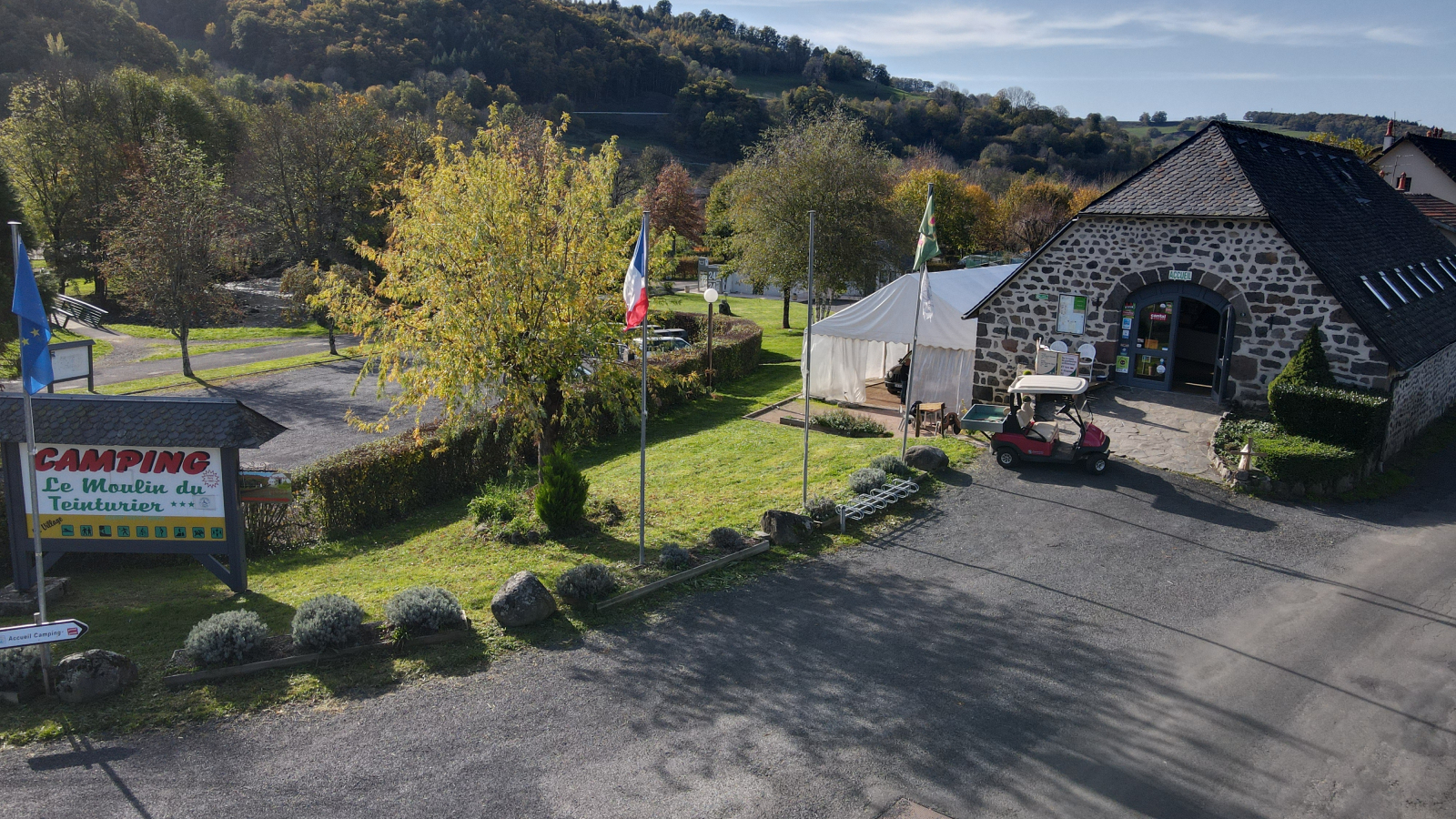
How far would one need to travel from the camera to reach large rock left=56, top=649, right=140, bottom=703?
8.02 m

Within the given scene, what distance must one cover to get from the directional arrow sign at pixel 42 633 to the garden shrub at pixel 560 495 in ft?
19.7

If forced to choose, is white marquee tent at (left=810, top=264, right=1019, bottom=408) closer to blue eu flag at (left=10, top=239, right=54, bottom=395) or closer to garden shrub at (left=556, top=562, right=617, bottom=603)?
garden shrub at (left=556, top=562, right=617, bottom=603)

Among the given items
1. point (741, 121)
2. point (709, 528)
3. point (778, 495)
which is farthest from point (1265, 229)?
point (741, 121)

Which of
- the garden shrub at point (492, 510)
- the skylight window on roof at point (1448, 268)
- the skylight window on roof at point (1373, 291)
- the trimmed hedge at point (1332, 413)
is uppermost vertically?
the skylight window on roof at point (1448, 268)

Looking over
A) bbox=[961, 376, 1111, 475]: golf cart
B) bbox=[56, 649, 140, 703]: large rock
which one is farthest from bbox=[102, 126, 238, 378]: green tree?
bbox=[961, 376, 1111, 475]: golf cart

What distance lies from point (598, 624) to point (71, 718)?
4897 millimetres

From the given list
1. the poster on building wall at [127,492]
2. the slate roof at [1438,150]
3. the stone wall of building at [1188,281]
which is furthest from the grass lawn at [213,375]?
the slate roof at [1438,150]

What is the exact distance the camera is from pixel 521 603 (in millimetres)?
9547

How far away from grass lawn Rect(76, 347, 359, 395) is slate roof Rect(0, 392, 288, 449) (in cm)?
1338

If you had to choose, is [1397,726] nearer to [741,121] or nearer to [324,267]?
[324,267]

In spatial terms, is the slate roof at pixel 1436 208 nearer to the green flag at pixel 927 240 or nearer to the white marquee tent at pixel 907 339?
the white marquee tent at pixel 907 339

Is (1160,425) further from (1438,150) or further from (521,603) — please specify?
(1438,150)

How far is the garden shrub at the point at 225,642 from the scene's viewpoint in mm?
8484

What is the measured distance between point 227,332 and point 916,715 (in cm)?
3922
